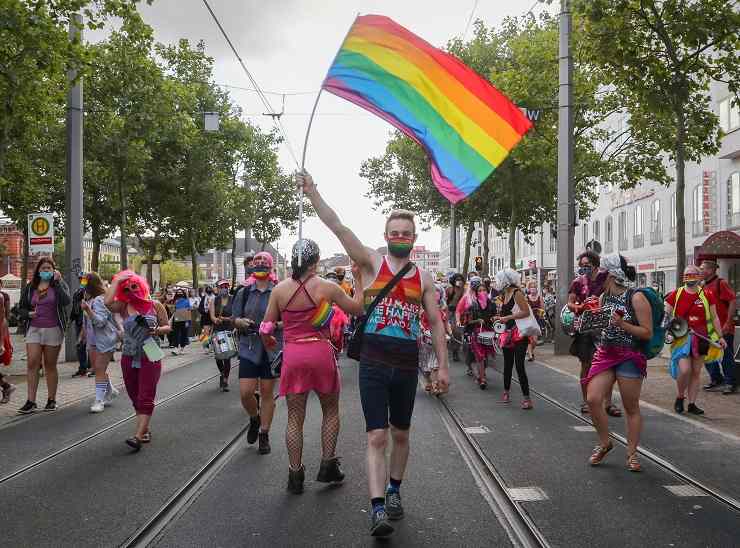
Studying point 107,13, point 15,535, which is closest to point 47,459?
point 15,535

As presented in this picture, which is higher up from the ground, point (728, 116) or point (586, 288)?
point (728, 116)

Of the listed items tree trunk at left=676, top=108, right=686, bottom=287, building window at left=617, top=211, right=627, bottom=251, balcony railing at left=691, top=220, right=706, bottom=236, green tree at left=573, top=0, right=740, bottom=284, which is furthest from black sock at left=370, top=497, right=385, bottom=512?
building window at left=617, top=211, right=627, bottom=251

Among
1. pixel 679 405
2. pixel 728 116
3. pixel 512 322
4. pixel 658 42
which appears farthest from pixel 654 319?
pixel 728 116

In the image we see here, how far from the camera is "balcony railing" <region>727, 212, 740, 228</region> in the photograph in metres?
31.4

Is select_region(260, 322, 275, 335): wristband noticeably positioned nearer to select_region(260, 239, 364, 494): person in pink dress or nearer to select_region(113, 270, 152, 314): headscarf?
select_region(260, 239, 364, 494): person in pink dress

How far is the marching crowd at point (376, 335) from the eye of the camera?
4.96 meters

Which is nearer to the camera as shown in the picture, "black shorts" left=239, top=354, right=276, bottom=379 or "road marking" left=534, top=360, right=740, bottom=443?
"black shorts" left=239, top=354, right=276, bottom=379

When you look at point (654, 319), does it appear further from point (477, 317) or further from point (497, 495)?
point (477, 317)

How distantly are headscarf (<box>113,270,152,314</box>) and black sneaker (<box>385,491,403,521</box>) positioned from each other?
12.3 feet

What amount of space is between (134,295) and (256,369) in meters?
1.49

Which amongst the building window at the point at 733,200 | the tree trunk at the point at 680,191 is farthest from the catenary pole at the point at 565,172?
the building window at the point at 733,200

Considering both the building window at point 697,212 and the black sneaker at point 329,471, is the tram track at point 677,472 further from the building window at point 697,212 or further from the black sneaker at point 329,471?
the building window at point 697,212

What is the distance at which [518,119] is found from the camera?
5.80 m

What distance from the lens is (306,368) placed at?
231 inches
